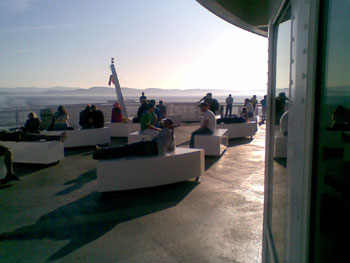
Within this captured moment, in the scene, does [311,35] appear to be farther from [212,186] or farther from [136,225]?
[212,186]

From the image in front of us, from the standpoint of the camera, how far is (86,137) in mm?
10484

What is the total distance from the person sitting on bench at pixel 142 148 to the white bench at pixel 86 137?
5.00 metres

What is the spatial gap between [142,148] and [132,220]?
1.63 meters

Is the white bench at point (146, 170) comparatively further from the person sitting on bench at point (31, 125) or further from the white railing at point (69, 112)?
the white railing at point (69, 112)

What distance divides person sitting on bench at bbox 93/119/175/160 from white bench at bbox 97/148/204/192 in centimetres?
12

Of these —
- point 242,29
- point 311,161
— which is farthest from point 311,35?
point 242,29

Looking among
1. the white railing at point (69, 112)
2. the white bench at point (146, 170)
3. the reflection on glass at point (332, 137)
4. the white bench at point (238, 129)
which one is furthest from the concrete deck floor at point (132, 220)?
the white railing at point (69, 112)

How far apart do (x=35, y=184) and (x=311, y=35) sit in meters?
6.41

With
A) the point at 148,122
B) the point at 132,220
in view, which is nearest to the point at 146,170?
the point at 132,220

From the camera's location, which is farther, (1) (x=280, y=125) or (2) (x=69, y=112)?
(2) (x=69, y=112)

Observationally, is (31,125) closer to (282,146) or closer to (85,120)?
(85,120)

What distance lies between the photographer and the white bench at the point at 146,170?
547 centimetres

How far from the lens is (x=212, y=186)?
19.8 feet

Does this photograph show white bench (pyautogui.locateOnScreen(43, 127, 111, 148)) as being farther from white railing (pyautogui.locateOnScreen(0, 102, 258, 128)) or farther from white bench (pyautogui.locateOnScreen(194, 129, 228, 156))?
white railing (pyautogui.locateOnScreen(0, 102, 258, 128))
